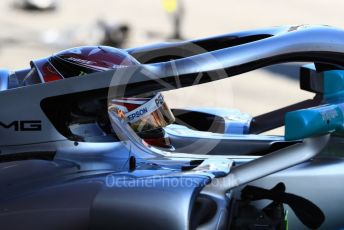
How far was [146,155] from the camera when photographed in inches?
112

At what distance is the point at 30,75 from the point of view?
3.04 metres

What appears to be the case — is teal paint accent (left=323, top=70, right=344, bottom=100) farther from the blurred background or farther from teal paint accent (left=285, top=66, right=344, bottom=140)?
the blurred background

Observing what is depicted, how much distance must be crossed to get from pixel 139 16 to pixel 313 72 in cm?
1326

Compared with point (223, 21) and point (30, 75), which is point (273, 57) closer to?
point (30, 75)

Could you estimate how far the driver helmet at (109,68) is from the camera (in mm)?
2902

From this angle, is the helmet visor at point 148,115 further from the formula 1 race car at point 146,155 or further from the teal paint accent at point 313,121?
the teal paint accent at point 313,121

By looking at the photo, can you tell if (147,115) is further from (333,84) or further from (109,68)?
(333,84)

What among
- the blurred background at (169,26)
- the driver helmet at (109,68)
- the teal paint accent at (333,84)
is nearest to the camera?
the driver helmet at (109,68)

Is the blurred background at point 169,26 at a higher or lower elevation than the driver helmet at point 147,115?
lower

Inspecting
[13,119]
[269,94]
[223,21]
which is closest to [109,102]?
[13,119]

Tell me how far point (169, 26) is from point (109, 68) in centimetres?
1247

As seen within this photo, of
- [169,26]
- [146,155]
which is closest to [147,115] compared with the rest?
[146,155]

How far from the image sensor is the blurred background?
9086 millimetres

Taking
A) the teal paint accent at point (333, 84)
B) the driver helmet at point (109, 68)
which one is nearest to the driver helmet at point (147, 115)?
the driver helmet at point (109, 68)
